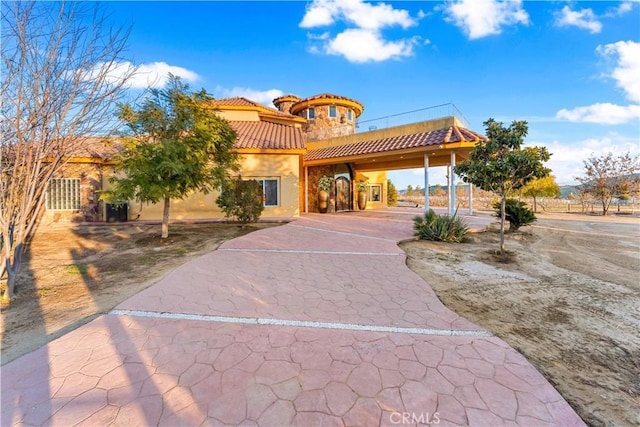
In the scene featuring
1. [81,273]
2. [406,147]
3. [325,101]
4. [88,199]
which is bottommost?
[81,273]

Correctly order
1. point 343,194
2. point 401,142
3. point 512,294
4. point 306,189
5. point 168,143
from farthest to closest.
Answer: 1. point 343,194
2. point 306,189
3. point 401,142
4. point 168,143
5. point 512,294

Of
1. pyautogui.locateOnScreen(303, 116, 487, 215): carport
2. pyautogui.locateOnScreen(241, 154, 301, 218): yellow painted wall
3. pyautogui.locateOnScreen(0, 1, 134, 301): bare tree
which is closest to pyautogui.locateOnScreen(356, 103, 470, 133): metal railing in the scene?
pyautogui.locateOnScreen(303, 116, 487, 215): carport

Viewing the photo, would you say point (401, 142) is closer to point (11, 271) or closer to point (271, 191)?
point (271, 191)

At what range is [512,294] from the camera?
4.86 m

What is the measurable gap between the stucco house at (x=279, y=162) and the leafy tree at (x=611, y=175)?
59.4ft

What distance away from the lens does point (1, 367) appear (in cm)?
278

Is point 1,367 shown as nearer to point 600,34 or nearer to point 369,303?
point 369,303

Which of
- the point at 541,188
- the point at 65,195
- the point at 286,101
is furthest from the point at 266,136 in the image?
the point at 541,188

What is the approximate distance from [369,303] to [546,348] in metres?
2.28

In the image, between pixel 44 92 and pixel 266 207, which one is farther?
pixel 266 207

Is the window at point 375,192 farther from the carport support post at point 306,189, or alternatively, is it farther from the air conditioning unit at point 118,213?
the air conditioning unit at point 118,213

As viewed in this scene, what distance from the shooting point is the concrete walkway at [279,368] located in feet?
7.13

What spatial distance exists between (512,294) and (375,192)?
19.4 metres

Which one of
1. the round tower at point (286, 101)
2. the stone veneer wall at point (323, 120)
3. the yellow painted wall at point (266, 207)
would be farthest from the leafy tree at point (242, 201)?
the round tower at point (286, 101)
